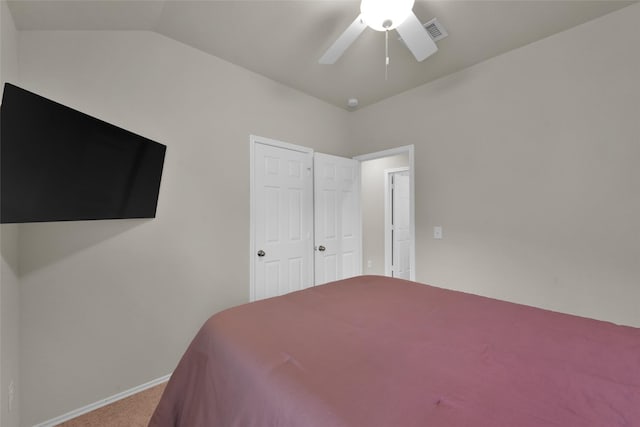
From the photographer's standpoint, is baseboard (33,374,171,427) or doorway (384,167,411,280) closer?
baseboard (33,374,171,427)

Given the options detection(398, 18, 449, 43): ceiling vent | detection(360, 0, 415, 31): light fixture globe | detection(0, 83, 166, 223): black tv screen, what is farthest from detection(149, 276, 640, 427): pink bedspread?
detection(398, 18, 449, 43): ceiling vent

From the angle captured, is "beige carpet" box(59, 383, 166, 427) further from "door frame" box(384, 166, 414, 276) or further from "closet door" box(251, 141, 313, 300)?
"door frame" box(384, 166, 414, 276)

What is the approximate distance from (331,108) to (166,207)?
226cm

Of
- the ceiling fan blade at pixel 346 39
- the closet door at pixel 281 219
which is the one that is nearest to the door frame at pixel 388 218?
the closet door at pixel 281 219

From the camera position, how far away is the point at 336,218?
3.22 m

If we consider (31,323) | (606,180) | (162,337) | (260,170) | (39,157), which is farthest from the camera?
(260,170)

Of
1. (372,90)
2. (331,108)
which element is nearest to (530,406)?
(372,90)

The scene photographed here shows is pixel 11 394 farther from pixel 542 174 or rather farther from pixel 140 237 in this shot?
pixel 542 174

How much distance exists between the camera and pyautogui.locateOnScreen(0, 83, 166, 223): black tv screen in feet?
3.37

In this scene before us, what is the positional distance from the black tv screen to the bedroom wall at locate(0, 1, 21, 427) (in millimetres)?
351

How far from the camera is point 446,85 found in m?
2.57

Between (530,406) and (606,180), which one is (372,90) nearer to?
(606,180)

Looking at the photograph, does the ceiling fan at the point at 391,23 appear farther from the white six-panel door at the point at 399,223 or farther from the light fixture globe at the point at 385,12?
the white six-panel door at the point at 399,223

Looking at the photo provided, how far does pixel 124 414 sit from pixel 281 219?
1845 millimetres
